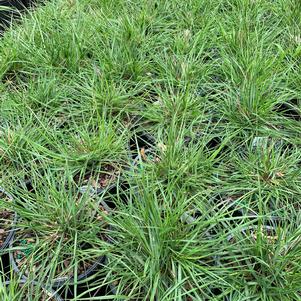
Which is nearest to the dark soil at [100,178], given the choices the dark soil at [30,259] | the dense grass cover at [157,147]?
the dense grass cover at [157,147]

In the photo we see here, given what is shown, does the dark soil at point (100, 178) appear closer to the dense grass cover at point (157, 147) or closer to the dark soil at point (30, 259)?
the dense grass cover at point (157, 147)

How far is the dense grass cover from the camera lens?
1112 millimetres

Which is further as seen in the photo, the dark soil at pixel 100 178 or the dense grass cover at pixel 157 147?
the dark soil at pixel 100 178

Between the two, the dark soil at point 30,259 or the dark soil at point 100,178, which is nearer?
the dark soil at point 30,259

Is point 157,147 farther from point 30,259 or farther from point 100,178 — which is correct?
point 30,259

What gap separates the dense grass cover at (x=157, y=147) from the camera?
3.65ft

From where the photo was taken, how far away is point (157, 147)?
1.46 metres

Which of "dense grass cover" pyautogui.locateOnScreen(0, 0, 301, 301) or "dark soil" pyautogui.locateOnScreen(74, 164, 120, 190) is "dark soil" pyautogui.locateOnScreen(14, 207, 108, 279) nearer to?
"dense grass cover" pyautogui.locateOnScreen(0, 0, 301, 301)

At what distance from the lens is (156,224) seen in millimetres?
1143

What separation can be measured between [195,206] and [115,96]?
0.66 m

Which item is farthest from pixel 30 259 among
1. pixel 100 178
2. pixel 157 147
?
pixel 157 147

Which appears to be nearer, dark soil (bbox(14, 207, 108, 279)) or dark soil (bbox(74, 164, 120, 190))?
dark soil (bbox(14, 207, 108, 279))

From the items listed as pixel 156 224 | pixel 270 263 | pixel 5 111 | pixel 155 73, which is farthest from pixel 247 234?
pixel 5 111

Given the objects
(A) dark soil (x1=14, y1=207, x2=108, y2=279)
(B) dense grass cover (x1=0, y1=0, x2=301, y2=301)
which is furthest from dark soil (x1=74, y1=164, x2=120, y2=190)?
(A) dark soil (x1=14, y1=207, x2=108, y2=279)
